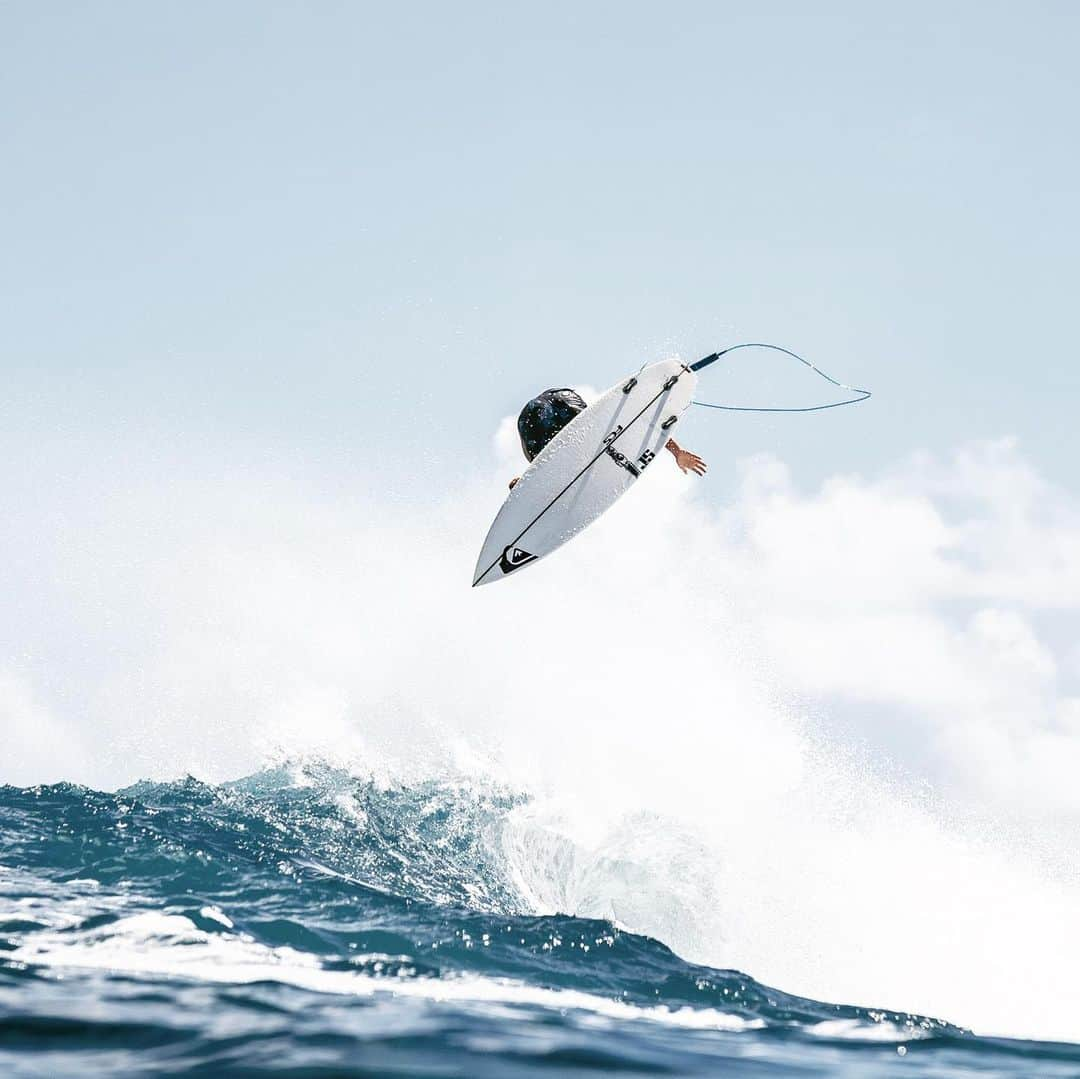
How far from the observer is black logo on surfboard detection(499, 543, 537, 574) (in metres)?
16.1

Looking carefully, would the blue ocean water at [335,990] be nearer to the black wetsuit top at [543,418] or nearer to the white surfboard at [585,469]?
the white surfboard at [585,469]

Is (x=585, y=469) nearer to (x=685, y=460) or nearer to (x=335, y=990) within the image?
(x=685, y=460)

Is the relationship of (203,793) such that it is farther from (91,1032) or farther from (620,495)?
(91,1032)

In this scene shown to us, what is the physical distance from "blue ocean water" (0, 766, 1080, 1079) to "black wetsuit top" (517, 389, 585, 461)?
856cm

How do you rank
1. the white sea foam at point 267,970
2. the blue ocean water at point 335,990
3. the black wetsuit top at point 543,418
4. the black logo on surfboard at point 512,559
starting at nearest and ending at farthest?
the blue ocean water at point 335,990 < the white sea foam at point 267,970 < the black logo on surfboard at point 512,559 < the black wetsuit top at point 543,418

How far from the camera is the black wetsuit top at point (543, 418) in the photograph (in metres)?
16.9

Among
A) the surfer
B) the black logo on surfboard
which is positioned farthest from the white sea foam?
the surfer

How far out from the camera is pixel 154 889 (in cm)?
1154

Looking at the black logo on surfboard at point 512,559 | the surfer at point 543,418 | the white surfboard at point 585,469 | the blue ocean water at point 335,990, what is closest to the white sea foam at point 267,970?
the blue ocean water at point 335,990

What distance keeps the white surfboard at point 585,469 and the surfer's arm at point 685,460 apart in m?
0.45

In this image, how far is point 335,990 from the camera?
703cm

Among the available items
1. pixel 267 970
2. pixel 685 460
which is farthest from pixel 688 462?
pixel 267 970

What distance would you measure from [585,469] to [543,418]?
1.33 m

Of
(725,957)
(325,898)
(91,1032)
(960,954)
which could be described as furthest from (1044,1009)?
(91,1032)
